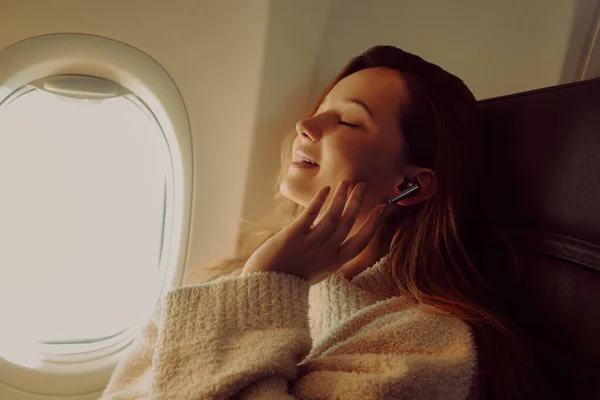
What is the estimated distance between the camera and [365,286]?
0.91m

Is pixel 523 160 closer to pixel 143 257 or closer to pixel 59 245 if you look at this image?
pixel 143 257

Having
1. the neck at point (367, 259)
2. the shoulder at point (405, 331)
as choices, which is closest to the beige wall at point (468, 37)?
the neck at point (367, 259)

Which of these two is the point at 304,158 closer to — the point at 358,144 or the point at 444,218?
the point at 358,144

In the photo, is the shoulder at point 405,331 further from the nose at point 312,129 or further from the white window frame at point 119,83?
Answer: the white window frame at point 119,83

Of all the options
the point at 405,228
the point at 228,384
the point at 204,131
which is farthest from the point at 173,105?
the point at 228,384

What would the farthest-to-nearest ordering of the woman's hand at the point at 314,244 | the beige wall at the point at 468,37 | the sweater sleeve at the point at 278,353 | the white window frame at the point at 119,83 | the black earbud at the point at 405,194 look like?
the beige wall at the point at 468,37 → the white window frame at the point at 119,83 → the black earbud at the point at 405,194 → the woman's hand at the point at 314,244 → the sweater sleeve at the point at 278,353

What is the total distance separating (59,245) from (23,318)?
0.18 m

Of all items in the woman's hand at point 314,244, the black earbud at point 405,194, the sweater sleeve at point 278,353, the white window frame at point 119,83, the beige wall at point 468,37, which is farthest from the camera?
the beige wall at point 468,37

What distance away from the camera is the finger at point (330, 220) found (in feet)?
2.56

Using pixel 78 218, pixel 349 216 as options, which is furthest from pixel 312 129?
pixel 78 218

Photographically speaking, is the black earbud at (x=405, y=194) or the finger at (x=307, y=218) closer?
the finger at (x=307, y=218)

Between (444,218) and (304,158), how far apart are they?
27 centimetres

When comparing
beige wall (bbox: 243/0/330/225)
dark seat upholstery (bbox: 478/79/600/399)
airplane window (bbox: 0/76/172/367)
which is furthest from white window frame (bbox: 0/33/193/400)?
dark seat upholstery (bbox: 478/79/600/399)

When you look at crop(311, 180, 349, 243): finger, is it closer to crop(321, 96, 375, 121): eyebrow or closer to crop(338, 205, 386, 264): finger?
crop(338, 205, 386, 264): finger
